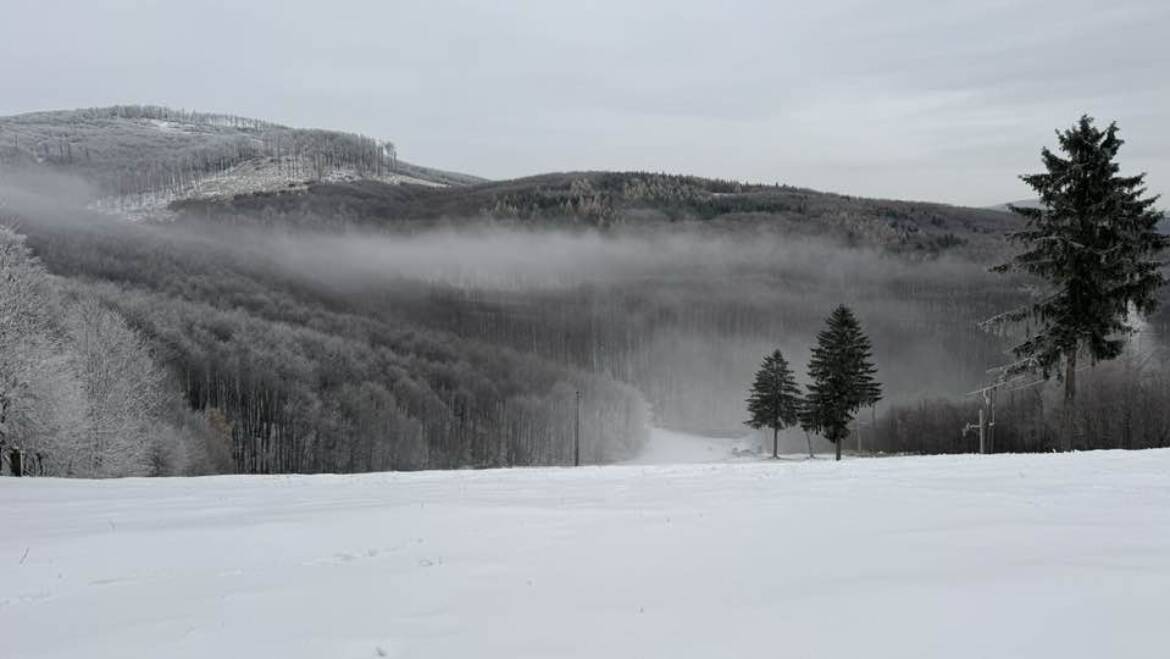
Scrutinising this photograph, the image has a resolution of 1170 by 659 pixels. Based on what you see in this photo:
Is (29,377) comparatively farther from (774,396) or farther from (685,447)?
(685,447)

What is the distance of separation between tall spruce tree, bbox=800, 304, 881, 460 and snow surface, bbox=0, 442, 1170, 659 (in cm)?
4178

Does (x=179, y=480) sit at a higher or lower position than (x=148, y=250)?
lower

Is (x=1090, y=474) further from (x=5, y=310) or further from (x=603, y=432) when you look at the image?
(x=603, y=432)

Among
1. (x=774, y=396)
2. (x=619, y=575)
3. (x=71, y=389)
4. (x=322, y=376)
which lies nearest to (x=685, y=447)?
(x=322, y=376)

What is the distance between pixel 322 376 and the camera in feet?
364

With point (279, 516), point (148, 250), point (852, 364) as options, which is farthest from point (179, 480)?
point (148, 250)

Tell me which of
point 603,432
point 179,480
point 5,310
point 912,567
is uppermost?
point 5,310

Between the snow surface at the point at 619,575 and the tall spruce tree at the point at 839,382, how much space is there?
41779 millimetres

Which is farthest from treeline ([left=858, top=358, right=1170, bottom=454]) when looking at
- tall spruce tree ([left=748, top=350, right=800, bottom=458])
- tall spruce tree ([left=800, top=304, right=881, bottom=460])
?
tall spruce tree ([left=748, top=350, right=800, bottom=458])

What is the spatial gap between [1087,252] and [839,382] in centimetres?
2929

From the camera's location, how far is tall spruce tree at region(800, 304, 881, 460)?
55.8m

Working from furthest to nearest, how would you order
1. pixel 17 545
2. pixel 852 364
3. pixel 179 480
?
1. pixel 852 364
2. pixel 179 480
3. pixel 17 545

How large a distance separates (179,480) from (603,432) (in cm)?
12375

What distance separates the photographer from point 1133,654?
5461mm
